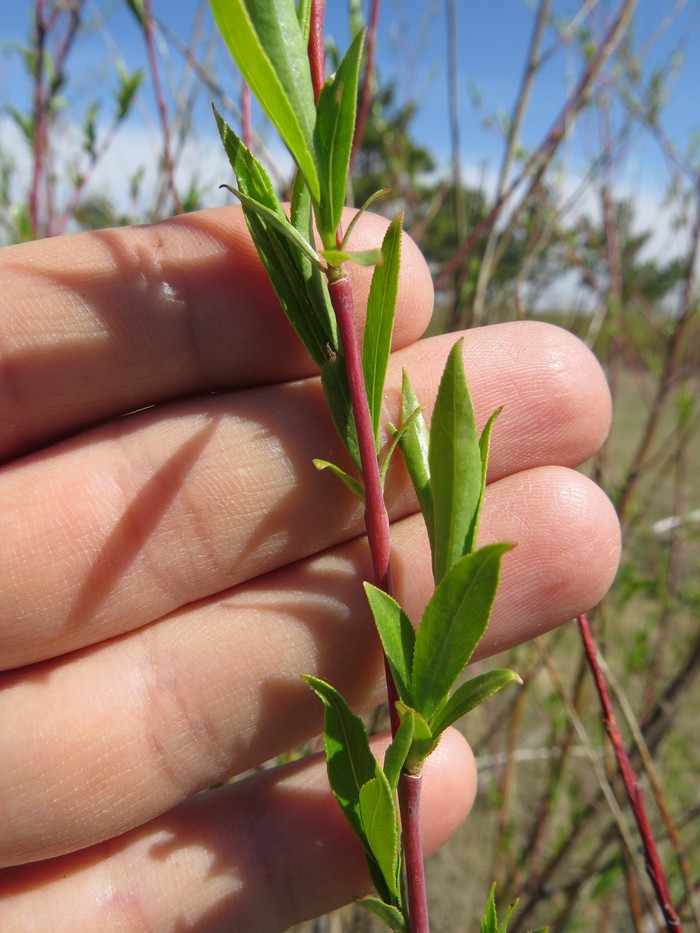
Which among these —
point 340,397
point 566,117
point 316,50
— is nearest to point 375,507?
point 340,397

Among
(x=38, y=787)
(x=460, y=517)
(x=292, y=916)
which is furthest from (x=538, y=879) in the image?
(x=460, y=517)

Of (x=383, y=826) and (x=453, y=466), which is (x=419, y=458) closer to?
(x=453, y=466)

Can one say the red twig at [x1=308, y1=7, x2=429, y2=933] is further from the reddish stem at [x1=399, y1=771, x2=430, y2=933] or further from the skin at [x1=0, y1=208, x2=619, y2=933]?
the skin at [x1=0, y1=208, x2=619, y2=933]

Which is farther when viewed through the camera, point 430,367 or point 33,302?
point 430,367

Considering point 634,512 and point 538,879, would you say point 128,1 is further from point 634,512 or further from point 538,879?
point 538,879

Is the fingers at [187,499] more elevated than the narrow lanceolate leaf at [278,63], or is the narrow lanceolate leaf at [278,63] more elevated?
the narrow lanceolate leaf at [278,63]

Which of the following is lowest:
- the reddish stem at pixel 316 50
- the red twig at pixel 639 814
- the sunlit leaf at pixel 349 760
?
the red twig at pixel 639 814

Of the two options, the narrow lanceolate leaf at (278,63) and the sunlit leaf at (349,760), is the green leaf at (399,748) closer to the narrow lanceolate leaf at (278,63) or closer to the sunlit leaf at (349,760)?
the sunlit leaf at (349,760)

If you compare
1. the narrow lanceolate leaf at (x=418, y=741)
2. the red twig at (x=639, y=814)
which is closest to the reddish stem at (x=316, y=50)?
the narrow lanceolate leaf at (x=418, y=741)
